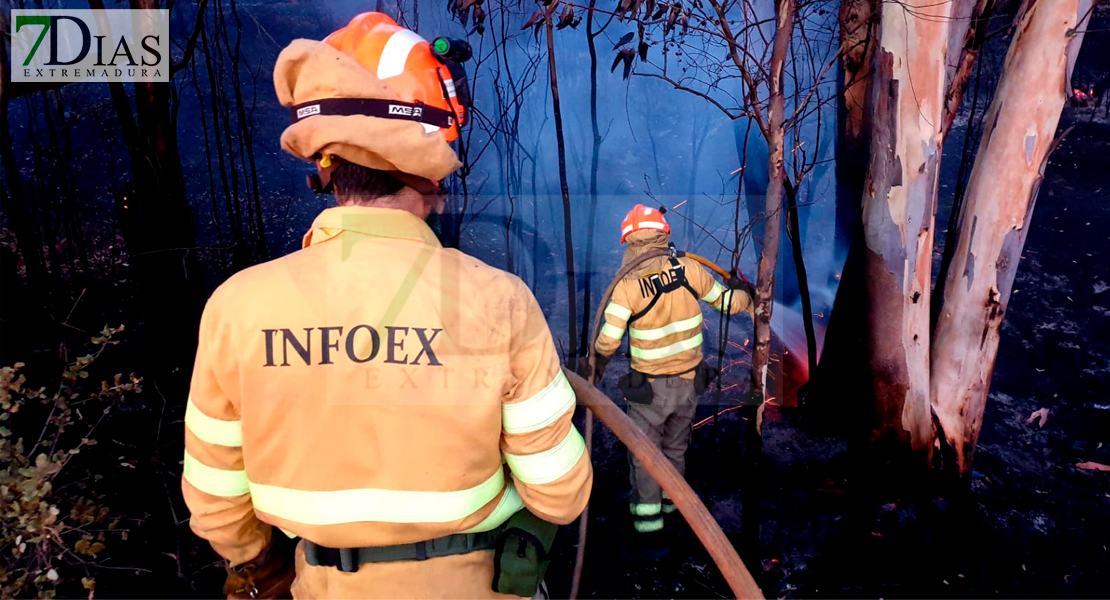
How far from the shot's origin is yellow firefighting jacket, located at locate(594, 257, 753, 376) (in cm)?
384

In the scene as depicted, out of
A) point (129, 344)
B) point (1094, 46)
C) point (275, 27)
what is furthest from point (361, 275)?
point (1094, 46)

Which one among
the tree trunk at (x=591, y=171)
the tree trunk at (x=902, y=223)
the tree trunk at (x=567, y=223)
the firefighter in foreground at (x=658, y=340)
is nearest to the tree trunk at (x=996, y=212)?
the tree trunk at (x=902, y=223)

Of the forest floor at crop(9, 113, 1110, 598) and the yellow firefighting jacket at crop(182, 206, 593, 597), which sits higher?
the yellow firefighting jacket at crop(182, 206, 593, 597)

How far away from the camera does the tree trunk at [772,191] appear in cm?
292

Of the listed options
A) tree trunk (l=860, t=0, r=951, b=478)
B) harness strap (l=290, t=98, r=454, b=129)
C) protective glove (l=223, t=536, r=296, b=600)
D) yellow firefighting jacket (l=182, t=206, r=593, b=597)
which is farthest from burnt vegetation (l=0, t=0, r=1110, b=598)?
yellow firefighting jacket (l=182, t=206, r=593, b=597)

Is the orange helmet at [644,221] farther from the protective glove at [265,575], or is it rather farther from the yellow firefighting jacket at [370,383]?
the protective glove at [265,575]

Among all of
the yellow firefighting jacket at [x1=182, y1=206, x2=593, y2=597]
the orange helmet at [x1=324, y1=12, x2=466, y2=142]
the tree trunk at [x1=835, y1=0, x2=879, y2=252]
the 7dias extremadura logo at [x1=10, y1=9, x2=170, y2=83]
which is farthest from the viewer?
the tree trunk at [x1=835, y1=0, x2=879, y2=252]

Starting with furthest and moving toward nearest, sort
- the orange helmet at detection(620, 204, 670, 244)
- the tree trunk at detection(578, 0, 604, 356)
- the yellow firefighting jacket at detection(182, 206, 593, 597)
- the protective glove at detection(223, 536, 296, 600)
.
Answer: the tree trunk at detection(578, 0, 604, 356) < the orange helmet at detection(620, 204, 670, 244) < the protective glove at detection(223, 536, 296, 600) < the yellow firefighting jacket at detection(182, 206, 593, 597)

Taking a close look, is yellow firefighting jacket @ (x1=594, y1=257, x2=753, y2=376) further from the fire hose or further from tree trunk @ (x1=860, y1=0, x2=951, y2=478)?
the fire hose

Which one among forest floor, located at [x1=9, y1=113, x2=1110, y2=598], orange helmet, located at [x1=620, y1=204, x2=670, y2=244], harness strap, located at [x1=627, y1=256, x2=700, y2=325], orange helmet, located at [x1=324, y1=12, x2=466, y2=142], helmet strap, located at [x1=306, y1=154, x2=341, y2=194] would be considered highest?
orange helmet, located at [x1=324, y1=12, x2=466, y2=142]

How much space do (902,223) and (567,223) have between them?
2183 millimetres

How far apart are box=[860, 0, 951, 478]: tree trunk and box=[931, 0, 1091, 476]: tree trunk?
6.8 inches

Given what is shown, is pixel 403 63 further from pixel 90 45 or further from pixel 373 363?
pixel 90 45

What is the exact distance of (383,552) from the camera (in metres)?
1.55
